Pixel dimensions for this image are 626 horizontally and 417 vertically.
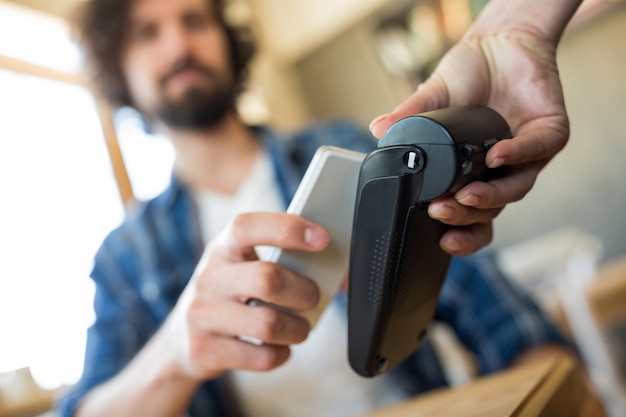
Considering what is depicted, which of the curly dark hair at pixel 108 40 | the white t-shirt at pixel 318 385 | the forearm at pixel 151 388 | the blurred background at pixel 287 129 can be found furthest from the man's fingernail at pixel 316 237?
the curly dark hair at pixel 108 40

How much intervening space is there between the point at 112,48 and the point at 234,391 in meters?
0.74

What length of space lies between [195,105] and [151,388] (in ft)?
1.93

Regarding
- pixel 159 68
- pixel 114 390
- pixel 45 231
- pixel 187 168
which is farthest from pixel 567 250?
pixel 45 231

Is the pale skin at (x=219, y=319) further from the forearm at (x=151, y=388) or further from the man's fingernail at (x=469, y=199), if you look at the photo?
the man's fingernail at (x=469, y=199)

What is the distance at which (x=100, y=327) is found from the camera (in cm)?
88

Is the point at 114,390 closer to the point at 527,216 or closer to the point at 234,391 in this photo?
the point at 234,391

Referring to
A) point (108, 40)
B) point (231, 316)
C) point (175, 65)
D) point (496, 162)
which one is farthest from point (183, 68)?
point (496, 162)

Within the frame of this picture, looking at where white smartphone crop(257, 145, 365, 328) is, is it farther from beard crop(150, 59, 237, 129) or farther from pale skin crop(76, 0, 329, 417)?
beard crop(150, 59, 237, 129)

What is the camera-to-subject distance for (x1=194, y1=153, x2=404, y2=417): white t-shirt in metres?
0.78

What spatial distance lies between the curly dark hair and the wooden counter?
911 mm

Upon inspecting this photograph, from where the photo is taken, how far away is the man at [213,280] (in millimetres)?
397

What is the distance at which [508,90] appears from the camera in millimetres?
348

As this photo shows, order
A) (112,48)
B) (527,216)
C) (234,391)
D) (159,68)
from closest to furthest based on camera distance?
(234,391)
(159,68)
(112,48)
(527,216)

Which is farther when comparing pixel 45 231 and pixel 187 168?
pixel 45 231
